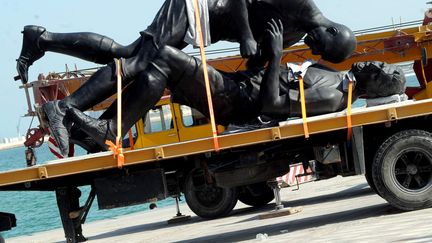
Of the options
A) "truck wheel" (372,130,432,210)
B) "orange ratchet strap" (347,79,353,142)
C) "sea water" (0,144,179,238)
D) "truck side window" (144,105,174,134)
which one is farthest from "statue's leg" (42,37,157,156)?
"sea water" (0,144,179,238)

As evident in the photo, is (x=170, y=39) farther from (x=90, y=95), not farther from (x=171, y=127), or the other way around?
(x=171, y=127)

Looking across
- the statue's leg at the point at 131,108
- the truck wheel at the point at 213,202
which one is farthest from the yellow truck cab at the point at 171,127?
the statue's leg at the point at 131,108

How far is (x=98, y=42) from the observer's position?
11.9m

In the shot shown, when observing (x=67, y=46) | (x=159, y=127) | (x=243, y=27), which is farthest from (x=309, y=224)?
(x=159, y=127)

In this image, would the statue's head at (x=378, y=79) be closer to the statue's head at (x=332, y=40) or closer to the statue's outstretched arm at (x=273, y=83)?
the statue's head at (x=332, y=40)

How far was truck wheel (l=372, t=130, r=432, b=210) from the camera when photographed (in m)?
12.0

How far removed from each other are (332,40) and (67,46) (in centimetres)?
312

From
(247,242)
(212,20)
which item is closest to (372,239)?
(247,242)

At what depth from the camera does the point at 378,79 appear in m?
12.3

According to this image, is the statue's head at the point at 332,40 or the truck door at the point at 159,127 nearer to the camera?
the statue's head at the point at 332,40

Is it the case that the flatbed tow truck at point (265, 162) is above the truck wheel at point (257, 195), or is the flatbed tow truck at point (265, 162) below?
above

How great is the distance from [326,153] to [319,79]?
882 millimetres

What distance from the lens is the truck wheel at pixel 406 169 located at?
12023mm

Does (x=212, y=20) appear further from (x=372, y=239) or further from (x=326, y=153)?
(x=372, y=239)
